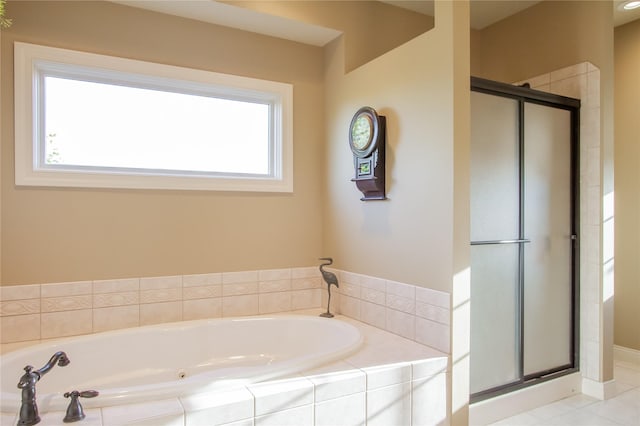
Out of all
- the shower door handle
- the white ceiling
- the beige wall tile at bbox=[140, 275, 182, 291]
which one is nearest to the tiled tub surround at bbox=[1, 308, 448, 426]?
the shower door handle

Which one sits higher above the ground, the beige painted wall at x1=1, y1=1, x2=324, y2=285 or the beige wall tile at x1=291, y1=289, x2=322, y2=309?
the beige painted wall at x1=1, y1=1, x2=324, y2=285

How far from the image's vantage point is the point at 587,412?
2.69 m

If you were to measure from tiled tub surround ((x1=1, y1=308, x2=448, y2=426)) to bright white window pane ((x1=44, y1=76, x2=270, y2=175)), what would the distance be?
1.63m

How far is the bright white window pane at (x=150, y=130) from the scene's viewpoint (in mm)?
2654

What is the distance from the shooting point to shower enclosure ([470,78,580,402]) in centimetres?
253

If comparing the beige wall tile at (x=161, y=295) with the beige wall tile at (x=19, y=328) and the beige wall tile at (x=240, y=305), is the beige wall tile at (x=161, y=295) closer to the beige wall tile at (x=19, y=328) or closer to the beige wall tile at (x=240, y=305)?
the beige wall tile at (x=240, y=305)

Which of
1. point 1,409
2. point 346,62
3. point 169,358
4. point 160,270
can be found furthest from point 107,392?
point 346,62

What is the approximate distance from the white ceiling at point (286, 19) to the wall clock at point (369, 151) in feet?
2.68

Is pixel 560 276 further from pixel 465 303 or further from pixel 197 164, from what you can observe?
pixel 197 164

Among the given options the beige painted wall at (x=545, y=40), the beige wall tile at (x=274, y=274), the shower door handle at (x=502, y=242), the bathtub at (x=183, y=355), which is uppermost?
the beige painted wall at (x=545, y=40)

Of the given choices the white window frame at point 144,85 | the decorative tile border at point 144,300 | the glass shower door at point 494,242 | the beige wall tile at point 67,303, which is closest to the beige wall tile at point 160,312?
the decorative tile border at point 144,300

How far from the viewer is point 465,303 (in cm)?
230

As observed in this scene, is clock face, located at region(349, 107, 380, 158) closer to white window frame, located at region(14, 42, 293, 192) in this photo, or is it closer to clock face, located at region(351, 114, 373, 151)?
clock face, located at region(351, 114, 373, 151)

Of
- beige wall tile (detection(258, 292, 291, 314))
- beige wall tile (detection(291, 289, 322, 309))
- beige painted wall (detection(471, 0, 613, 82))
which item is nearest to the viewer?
beige painted wall (detection(471, 0, 613, 82))
